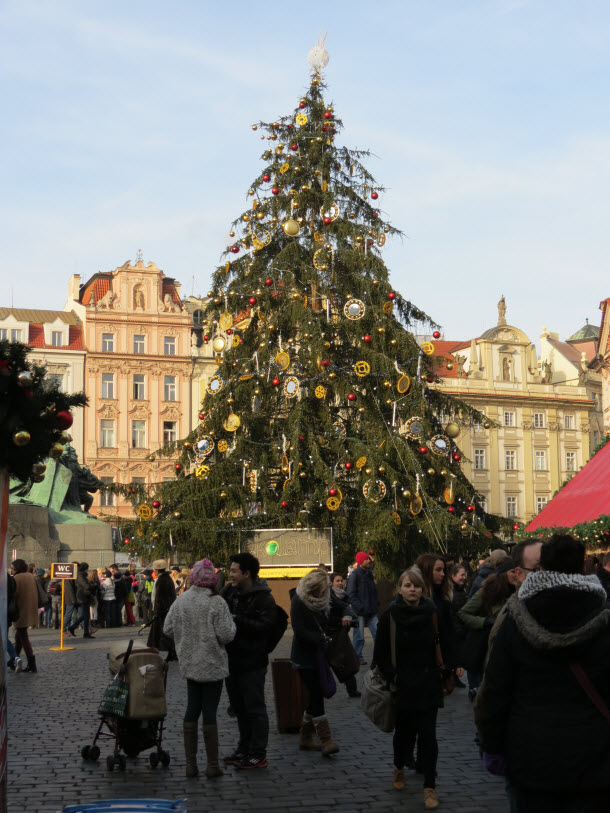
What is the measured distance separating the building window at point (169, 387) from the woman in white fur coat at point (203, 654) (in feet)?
175

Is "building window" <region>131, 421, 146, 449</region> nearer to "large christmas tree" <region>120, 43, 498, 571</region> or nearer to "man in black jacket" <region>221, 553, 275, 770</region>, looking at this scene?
"large christmas tree" <region>120, 43, 498, 571</region>

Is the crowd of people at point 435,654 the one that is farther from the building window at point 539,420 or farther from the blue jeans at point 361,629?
the building window at point 539,420

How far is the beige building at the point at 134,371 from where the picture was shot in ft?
193

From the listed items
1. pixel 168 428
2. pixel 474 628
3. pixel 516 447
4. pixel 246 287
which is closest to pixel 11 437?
pixel 474 628

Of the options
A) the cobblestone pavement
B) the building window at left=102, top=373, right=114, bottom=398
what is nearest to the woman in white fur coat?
the cobblestone pavement

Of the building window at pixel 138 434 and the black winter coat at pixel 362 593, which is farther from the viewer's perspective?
the building window at pixel 138 434

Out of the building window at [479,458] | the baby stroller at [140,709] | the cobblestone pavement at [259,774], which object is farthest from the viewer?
the building window at [479,458]

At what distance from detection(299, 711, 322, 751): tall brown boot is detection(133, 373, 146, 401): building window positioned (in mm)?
52043

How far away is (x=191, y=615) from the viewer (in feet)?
25.3

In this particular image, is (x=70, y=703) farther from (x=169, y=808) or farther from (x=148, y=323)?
(x=148, y=323)

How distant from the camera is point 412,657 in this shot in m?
6.95

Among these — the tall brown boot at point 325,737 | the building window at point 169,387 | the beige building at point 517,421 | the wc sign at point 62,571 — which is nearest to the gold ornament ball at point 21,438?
the tall brown boot at point 325,737

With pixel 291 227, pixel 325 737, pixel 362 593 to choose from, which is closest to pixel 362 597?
pixel 362 593

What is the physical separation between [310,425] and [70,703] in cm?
1385
